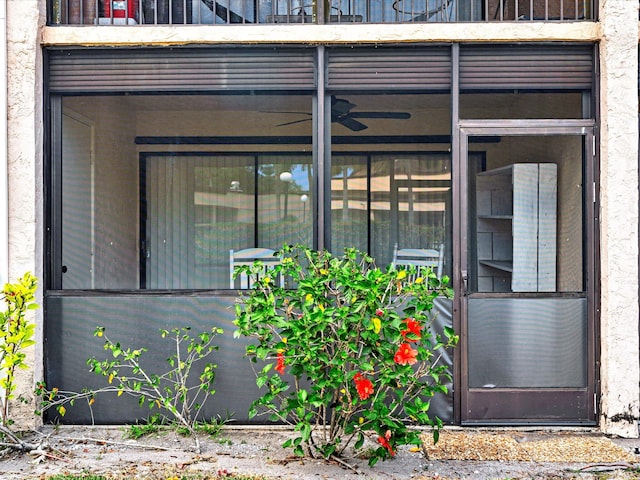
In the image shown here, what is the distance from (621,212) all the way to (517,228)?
65 centimetres

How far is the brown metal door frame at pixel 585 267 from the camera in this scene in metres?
4.76

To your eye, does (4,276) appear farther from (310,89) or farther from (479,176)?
(479,176)

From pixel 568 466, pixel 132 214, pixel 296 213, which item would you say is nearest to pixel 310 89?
pixel 296 213

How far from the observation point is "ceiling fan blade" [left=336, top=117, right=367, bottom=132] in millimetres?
5036

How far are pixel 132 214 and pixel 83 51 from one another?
1.29m

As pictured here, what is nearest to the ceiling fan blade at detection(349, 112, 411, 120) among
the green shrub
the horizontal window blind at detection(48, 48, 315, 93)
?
the horizontal window blind at detection(48, 48, 315, 93)

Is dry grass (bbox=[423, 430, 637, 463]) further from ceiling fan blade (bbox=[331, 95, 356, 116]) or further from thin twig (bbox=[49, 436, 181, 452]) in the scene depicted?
ceiling fan blade (bbox=[331, 95, 356, 116])

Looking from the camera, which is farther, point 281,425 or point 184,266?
point 184,266

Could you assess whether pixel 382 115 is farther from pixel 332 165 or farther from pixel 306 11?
pixel 306 11

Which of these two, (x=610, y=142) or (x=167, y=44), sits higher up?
(x=167, y=44)

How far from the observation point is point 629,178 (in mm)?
4629

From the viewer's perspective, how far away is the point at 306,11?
4902 millimetres

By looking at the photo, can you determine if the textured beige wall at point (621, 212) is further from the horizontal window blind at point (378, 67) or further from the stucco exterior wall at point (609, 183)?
the horizontal window blind at point (378, 67)

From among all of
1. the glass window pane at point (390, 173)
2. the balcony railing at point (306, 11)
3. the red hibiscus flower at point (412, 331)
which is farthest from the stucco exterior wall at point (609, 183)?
the red hibiscus flower at point (412, 331)
